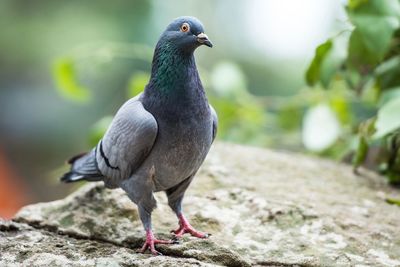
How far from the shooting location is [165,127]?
2211 mm

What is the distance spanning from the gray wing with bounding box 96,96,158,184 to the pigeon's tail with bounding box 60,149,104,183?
11cm

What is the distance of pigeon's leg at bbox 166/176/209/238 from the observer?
2.39 m

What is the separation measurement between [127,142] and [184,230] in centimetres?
47

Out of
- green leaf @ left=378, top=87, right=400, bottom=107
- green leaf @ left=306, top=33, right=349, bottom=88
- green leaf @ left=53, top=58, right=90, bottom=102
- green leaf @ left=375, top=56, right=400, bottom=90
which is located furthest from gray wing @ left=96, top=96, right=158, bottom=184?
green leaf @ left=375, top=56, right=400, bottom=90

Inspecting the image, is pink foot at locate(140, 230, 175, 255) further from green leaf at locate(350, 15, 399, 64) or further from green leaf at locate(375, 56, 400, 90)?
green leaf at locate(375, 56, 400, 90)

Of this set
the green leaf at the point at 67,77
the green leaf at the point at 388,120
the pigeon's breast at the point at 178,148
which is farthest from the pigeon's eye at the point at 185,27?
the green leaf at the point at 67,77

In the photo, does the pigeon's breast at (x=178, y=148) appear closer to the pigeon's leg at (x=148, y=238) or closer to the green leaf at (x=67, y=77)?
the pigeon's leg at (x=148, y=238)

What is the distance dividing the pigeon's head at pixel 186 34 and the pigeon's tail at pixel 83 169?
715 mm

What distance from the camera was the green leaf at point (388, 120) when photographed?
2758 mm

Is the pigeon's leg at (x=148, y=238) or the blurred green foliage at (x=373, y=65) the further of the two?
the blurred green foliage at (x=373, y=65)

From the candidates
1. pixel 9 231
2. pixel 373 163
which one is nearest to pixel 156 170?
pixel 9 231

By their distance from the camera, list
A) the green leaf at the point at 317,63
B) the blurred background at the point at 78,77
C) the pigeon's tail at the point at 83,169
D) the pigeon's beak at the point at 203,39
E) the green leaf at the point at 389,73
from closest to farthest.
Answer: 1. the pigeon's beak at the point at 203,39
2. the pigeon's tail at the point at 83,169
3. the green leaf at the point at 317,63
4. the green leaf at the point at 389,73
5. the blurred background at the point at 78,77

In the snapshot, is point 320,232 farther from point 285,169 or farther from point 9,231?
point 9,231

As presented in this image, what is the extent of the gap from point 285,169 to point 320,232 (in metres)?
0.92
